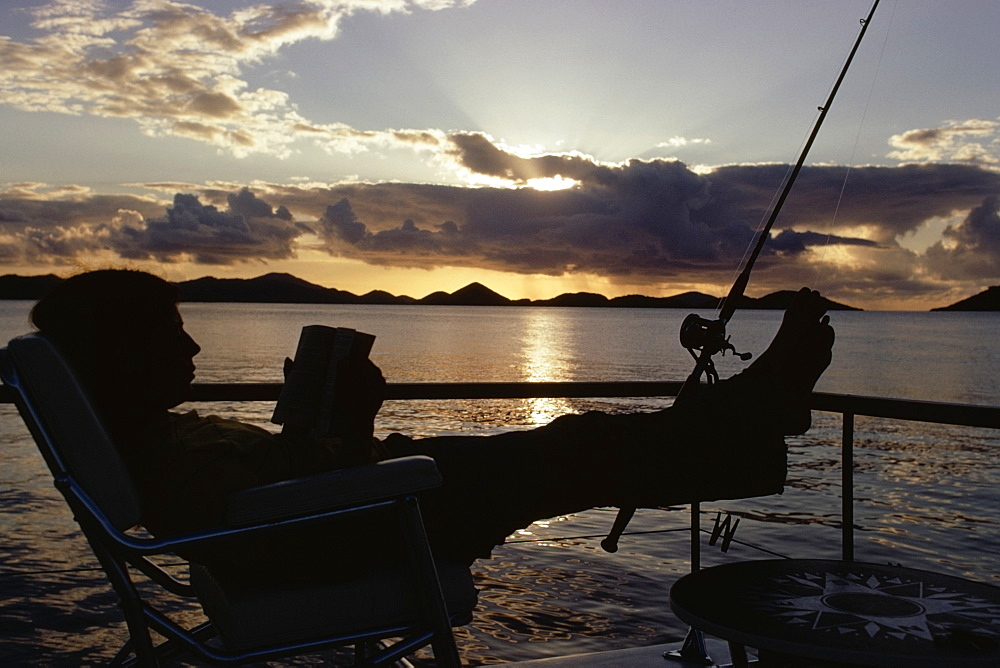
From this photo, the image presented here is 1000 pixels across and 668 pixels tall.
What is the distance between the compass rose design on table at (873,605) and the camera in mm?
1367

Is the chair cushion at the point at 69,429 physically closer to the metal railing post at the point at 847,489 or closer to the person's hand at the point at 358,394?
the person's hand at the point at 358,394

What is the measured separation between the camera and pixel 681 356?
42406mm

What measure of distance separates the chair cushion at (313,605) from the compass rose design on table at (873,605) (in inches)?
21.7

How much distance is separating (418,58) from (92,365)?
608cm

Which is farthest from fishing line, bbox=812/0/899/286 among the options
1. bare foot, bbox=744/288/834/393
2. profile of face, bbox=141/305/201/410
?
profile of face, bbox=141/305/201/410

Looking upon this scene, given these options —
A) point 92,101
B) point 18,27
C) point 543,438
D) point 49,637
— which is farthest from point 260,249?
point 543,438

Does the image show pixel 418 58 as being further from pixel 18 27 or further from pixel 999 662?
pixel 999 662

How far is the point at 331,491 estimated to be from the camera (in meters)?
1.34

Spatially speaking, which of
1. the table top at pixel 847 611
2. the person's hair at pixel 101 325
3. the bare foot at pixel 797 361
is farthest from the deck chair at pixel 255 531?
the bare foot at pixel 797 361

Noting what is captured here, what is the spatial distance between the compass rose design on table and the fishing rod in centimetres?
34

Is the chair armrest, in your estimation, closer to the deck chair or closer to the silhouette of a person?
the deck chair

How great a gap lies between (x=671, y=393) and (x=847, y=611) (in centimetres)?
120

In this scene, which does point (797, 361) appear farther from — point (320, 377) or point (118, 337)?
point (118, 337)

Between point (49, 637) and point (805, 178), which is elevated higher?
point (805, 178)
